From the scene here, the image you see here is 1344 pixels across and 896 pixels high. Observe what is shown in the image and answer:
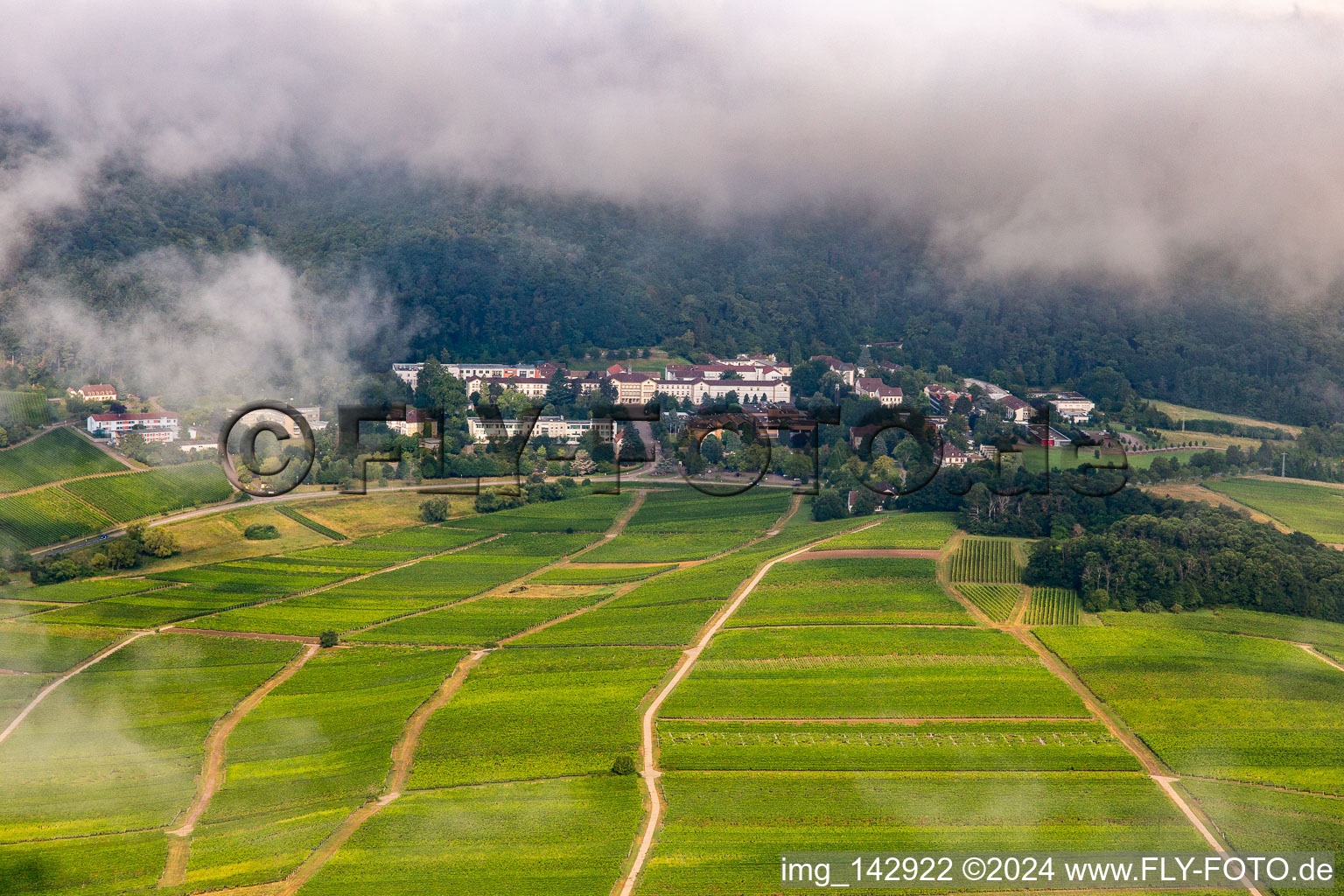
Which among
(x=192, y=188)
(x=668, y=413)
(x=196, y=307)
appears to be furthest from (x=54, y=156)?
(x=668, y=413)

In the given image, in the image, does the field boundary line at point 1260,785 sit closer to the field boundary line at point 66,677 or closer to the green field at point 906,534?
the green field at point 906,534

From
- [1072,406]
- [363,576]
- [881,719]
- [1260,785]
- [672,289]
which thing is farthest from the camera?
[672,289]

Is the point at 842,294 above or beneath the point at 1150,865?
above

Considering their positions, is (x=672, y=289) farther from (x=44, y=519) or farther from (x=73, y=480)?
(x=44, y=519)

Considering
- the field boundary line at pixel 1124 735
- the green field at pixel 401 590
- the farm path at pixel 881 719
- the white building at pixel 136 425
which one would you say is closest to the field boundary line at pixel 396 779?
the green field at pixel 401 590

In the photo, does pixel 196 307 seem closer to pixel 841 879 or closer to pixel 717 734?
pixel 717 734

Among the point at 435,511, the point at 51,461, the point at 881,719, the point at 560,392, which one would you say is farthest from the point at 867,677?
the point at 560,392
